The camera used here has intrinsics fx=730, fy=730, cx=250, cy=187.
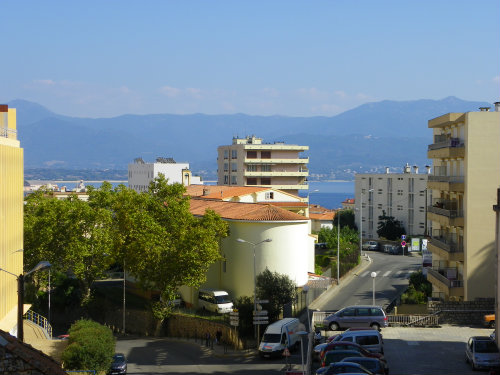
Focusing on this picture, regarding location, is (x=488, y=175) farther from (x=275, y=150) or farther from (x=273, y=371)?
(x=275, y=150)

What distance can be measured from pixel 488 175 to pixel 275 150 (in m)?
88.4

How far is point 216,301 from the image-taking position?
57.8 m

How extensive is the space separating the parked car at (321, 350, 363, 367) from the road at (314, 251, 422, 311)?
89.3 feet

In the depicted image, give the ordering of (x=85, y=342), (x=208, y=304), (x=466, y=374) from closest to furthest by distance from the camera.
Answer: (x=466, y=374) → (x=85, y=342) → (x=208, y=304)

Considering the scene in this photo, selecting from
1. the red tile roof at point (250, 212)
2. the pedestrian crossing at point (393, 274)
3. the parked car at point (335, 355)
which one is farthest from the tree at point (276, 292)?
the pedestrian crossing at point (393, 274)

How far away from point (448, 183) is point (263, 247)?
14.8 metres

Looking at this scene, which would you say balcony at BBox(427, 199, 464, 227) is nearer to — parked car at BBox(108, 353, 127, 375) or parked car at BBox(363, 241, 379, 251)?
parked car at BBox(108, 353, 127, 375)

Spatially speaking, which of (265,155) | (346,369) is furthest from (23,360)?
(265,155)

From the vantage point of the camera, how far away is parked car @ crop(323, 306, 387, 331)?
1625 inches

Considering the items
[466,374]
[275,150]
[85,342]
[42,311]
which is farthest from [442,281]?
[275,150]

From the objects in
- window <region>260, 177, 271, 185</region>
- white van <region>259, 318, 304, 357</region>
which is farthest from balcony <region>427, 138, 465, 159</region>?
window <region>260, 177, 271, 185</region>

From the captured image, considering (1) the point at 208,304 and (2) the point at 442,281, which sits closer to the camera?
(2) the point at 442,281

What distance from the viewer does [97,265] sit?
66.8 m

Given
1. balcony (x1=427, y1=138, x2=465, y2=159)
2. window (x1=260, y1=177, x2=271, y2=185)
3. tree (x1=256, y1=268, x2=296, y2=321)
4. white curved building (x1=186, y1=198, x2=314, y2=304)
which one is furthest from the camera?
window (x1=260, y1=177, x2=271, y2=185)
